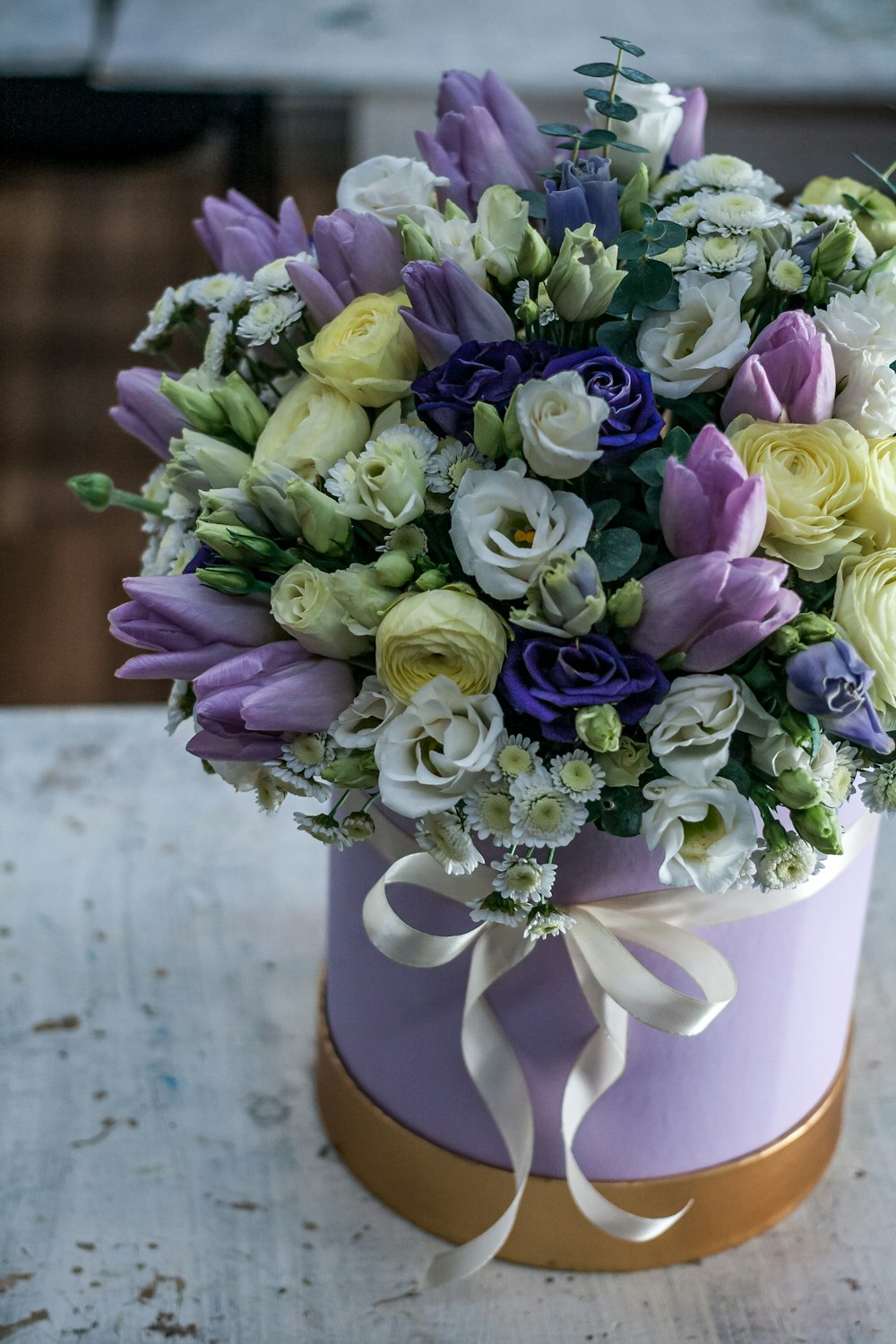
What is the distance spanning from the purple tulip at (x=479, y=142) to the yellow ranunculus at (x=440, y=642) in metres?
0.26

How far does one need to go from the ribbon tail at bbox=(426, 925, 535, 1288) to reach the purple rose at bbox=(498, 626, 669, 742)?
0.49ft

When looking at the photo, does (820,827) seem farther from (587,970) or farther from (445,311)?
(445,311)

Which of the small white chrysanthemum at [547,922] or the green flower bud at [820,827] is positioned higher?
the green flower bud at [820,827]

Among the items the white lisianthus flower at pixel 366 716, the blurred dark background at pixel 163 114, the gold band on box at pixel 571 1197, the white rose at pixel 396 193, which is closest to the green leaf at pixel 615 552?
the white lisianthus flower at pixel 366 716

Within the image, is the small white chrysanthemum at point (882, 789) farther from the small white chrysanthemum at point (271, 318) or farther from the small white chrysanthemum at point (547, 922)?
the small white chrysanthemum at point (271, 318)

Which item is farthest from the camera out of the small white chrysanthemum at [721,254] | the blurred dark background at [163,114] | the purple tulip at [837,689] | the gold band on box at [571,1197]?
the blurred dark background at [163,114]

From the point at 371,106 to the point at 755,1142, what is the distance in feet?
6.64

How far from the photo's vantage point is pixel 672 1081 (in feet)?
2.29

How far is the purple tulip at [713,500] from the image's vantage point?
0.52 m

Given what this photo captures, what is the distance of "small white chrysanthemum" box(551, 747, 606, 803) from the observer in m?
0.54

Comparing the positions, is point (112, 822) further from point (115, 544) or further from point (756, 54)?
point (756, 54)

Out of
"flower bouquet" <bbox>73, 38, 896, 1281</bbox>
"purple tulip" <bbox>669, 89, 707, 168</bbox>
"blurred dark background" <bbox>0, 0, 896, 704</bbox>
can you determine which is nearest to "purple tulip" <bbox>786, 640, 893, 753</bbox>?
"flower bouquet" <bbox>73, 38, 896, 1281</bbox>

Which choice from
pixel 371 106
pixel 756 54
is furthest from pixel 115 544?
pixel 756 54

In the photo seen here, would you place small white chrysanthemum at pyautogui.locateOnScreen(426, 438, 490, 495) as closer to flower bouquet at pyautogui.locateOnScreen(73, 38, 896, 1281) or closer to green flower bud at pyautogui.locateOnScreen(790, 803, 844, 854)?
flower bouquet at pyautogui.locateOnScreen(73, 38, 896, 1281)
